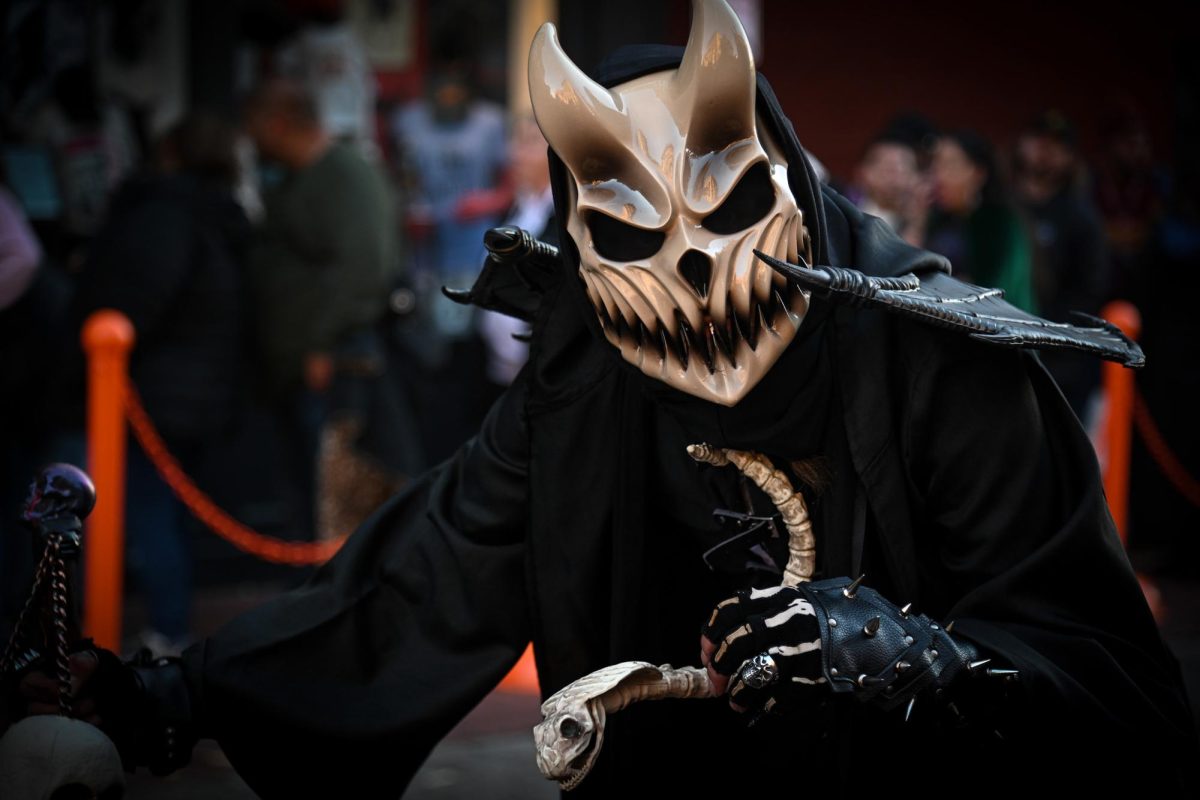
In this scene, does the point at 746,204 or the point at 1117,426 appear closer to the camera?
the point at 746,204

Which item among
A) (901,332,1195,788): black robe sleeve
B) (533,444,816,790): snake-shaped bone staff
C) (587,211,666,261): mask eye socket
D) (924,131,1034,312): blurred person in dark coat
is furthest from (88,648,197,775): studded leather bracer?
(924,131,1034,312): blurred person in dark coat

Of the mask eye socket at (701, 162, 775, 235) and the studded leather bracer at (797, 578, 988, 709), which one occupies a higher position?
the mask eye socket at (701, 162, 775, 235)

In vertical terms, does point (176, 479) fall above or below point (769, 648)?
below

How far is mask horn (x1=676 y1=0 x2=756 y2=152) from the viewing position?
229cm

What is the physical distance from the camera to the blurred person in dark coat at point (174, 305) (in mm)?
5477

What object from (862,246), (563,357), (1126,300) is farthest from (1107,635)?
(1126,300)

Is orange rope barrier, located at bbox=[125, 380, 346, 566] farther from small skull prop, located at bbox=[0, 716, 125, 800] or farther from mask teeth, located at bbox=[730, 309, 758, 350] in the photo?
mask teeth, located at bbox=[730, 309, 758, 350]

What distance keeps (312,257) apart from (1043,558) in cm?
430

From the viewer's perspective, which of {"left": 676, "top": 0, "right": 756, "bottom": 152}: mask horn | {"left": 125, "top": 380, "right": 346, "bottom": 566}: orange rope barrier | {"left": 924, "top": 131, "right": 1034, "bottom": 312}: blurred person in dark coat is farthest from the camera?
{"left": 924, "top": 131, "right": 1034, "bottom": 312}: blurred person in dark coat

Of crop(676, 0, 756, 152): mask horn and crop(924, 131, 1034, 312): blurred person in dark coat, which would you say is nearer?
crop(676, 0, 756, 152): mask horn

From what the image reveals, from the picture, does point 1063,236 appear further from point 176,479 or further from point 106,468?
point 106,468

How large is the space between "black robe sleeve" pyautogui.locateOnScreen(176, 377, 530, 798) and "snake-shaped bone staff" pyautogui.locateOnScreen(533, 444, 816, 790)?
1.10 ft

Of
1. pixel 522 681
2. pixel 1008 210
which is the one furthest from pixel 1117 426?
pixel 522 681

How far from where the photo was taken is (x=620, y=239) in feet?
7.88
